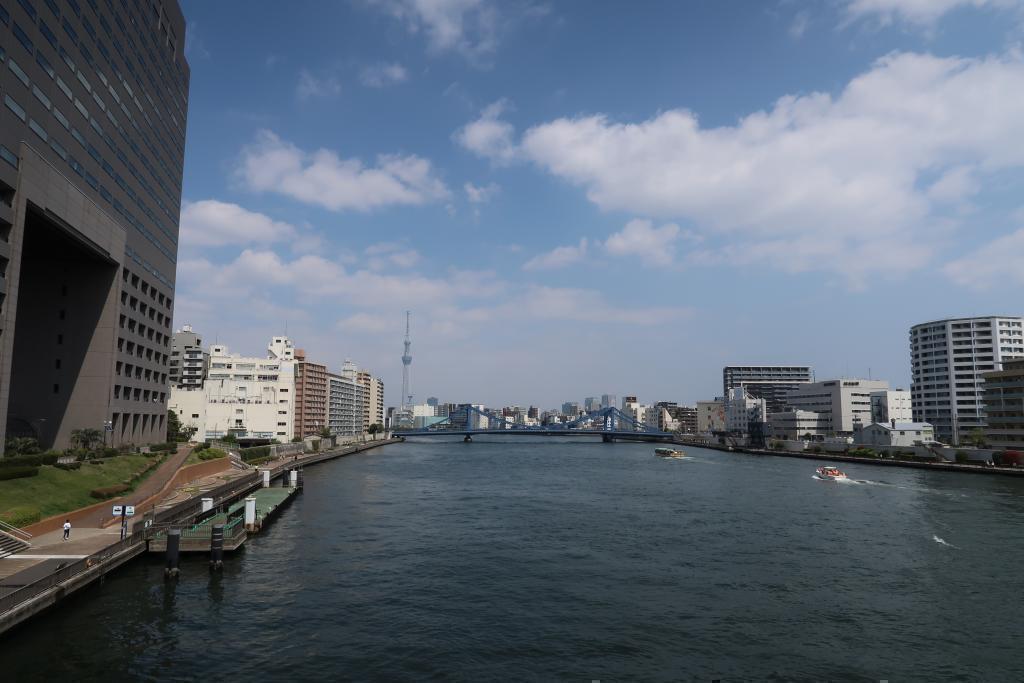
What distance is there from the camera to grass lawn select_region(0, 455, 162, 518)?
120 ft

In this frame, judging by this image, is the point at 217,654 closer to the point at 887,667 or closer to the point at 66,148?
the point at 887,667

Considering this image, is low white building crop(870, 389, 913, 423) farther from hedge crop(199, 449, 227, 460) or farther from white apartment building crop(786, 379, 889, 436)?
hedge crop(199, 449, 227, 460)

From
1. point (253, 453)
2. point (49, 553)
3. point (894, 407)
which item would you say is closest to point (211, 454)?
point (253, 453)

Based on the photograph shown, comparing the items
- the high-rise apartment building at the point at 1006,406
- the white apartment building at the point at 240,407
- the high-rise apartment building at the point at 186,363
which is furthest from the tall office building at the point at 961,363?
the high-rise apartment building at the point at 186,363

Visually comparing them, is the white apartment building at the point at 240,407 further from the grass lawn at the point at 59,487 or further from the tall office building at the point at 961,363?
the tall office building at the point at 961,363

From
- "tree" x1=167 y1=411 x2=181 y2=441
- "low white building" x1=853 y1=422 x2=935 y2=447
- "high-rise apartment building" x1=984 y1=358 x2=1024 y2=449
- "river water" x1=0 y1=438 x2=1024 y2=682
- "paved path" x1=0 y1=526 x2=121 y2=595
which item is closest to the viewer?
"river water" x1=0 y1=438 x2=1024 y2=682

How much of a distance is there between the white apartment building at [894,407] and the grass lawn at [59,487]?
16566 centimetres

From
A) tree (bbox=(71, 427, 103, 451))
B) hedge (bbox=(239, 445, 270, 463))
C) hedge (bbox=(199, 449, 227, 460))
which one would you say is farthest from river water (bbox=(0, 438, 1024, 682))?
hedge (bbox=(239, 445, 270, 463))

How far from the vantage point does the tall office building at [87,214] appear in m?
43.3

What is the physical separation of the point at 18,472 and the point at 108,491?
5856 mm

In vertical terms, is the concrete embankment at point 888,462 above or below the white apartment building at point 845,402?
below

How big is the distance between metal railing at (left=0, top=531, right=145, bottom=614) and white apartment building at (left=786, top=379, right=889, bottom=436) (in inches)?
6768

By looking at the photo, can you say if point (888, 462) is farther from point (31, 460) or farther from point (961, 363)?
point (31, 460)

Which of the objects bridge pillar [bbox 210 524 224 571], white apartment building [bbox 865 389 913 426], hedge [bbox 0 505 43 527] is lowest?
bridge pillar [bbox 210 524 224 571]
